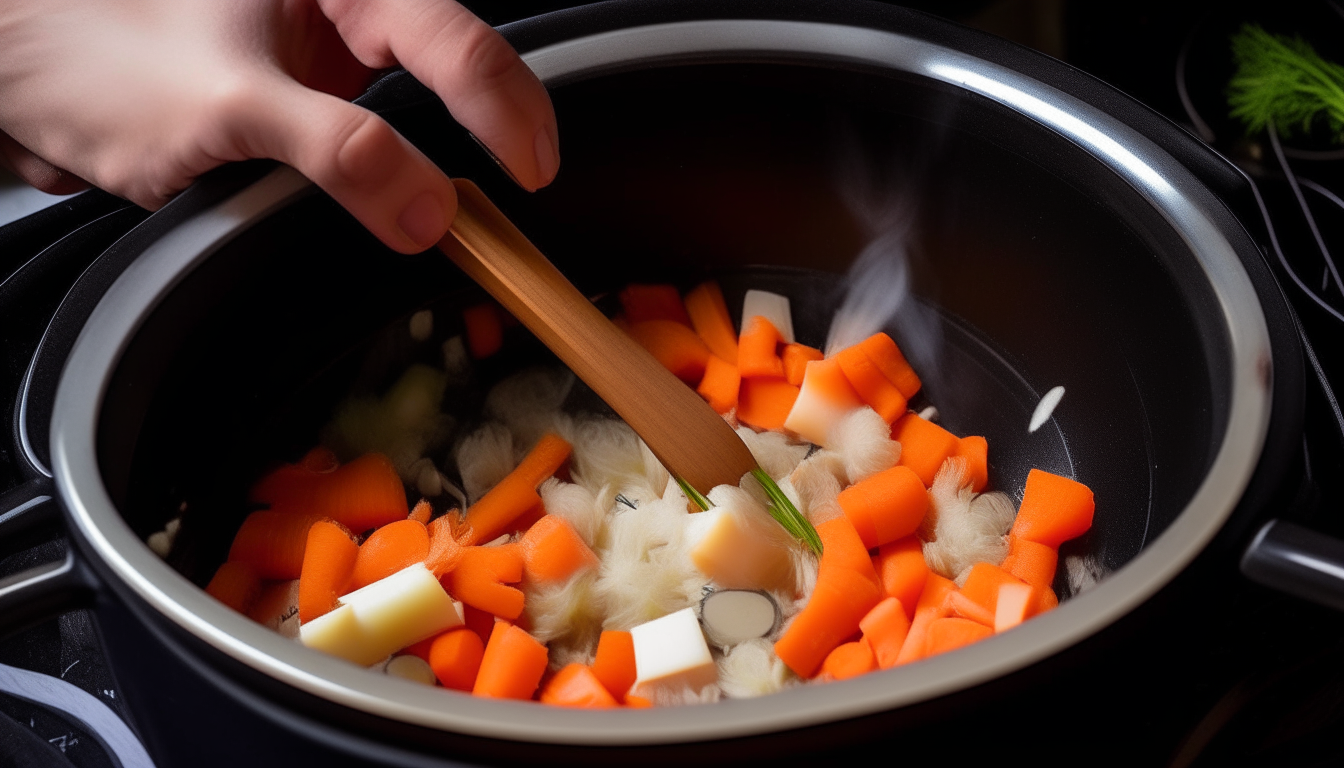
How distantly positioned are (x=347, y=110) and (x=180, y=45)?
0.75 feet

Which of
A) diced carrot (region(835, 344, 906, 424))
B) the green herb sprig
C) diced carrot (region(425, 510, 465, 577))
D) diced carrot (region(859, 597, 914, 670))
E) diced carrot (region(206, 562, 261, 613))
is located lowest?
diced carrot (region(206, 562, 261, 613))

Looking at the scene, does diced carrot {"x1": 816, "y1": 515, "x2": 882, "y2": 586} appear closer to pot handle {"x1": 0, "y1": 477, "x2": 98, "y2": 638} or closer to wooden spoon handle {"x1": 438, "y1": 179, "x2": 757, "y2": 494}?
wooden spoon handle {"x1": 438, "y1": 179, "x2": 757, "y2": 494}

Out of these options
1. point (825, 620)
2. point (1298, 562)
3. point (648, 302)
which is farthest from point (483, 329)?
point (1298, 562)

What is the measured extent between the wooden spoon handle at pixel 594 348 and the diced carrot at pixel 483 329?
0.60 feet

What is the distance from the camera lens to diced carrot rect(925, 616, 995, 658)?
79cm

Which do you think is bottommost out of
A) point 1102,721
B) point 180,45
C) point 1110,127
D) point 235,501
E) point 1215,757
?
point 235,501

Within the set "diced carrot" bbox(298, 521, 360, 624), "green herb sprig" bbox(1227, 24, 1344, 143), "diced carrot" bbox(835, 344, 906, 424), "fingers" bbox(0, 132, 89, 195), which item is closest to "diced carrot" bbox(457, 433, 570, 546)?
"diced carrot" bbox(298, 521, 360, 624)

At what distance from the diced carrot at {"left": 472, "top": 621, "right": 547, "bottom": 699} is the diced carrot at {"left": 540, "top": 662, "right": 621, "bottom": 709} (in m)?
0.02

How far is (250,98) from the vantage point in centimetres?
83

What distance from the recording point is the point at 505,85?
0.89m

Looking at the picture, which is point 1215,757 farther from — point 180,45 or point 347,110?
point 180,45

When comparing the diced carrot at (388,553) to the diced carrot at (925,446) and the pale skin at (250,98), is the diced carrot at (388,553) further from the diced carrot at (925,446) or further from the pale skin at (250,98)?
the diced carrot at (925,446)

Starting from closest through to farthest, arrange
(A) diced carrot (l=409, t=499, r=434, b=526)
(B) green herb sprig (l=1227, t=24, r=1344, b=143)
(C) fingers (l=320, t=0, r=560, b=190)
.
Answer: (C) fingers (l=320, t=0, r=560, b=190) → (A) diced carrot (l=409, t=499, r=434, b=526) → (B) green herb sprig (l=1227, t=24, r=1344, b=143)

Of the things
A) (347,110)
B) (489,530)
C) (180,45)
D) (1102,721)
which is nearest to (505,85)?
(347,110)
